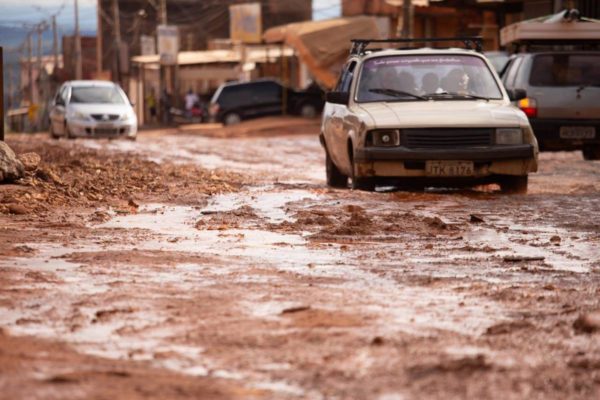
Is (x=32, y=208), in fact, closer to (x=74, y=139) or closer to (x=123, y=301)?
(x=123, y=301)

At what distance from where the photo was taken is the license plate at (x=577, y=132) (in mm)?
19234

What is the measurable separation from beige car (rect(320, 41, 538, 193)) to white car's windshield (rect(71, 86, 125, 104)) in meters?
18.6

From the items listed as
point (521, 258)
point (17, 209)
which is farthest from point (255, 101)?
point (521, 258)

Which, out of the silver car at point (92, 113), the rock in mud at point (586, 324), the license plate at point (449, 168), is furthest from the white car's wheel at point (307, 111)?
the rock in mud at point (586, 324)

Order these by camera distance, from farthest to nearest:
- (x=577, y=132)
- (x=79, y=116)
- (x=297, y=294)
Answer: (x=79, y=116) < (x=577, y=132) < (x=297, y=294)

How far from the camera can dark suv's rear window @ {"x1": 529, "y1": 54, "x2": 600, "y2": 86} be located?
19498mm

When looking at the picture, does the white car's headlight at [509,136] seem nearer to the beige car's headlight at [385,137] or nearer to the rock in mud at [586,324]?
the beige car's headlight at [385,137]

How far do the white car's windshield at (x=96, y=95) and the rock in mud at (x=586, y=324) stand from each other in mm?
27551

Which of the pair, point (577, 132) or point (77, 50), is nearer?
point (577, 132)

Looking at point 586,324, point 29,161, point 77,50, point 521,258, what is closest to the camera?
point 586,324

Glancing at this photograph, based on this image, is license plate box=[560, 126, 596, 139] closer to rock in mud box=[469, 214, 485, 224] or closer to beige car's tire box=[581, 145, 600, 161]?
beige car's tire box=[581, 145, 600, 161]

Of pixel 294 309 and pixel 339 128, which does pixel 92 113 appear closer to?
pixel 339 128

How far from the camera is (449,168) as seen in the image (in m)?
13.5

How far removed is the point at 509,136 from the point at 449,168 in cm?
70
